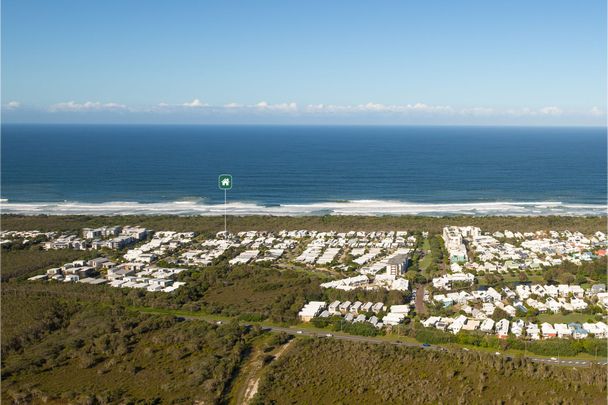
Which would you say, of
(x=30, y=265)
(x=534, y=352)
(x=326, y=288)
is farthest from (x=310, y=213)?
(x=534, y=352)

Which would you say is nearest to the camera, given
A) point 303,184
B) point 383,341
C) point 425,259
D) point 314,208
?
point 383,341

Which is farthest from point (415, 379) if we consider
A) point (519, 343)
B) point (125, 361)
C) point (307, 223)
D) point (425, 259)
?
point (307, 223)

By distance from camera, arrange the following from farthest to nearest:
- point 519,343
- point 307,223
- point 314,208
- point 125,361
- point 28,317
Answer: point 314,208, point 307,223, point 28,317, point 519,343, point 125,361

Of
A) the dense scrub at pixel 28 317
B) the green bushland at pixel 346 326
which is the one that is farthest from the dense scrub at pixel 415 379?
the dense scrub at pixel 28 317

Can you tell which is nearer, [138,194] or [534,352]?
[534,352]

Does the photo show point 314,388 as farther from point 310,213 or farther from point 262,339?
point 310,213

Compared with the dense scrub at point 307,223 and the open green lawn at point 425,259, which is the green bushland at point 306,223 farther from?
the open green lawn at point 425,259

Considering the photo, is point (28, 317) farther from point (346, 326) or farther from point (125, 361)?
point (346, 326)
